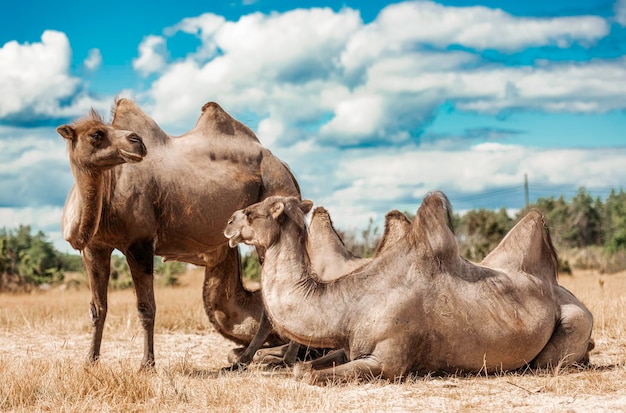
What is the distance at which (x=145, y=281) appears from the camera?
9.01 metres

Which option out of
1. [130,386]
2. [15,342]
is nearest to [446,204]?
[130,386]

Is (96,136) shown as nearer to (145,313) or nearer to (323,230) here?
(145,313)

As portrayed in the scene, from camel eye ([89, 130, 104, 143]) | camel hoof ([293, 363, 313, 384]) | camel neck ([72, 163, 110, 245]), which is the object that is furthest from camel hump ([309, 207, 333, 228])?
camel eye ([89, 130, 104, 143])

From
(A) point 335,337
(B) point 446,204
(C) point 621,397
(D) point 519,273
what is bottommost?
(C) point 621,397

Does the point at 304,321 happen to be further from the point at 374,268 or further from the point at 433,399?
the point at 433,399

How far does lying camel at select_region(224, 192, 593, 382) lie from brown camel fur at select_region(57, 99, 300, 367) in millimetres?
1450

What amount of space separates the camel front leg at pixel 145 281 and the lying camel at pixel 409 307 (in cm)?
131

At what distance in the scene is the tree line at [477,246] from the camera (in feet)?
93.8

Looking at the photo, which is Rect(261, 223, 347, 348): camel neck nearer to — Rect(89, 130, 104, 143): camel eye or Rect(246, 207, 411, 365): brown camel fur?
Rect(246, 207, 411, 365): brown camel fur

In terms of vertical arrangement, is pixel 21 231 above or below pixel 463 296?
above

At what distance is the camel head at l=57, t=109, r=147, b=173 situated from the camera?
8344mm

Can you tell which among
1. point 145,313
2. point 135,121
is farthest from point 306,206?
point 135,121

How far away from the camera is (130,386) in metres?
7.09

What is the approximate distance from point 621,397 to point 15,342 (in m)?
8.97
